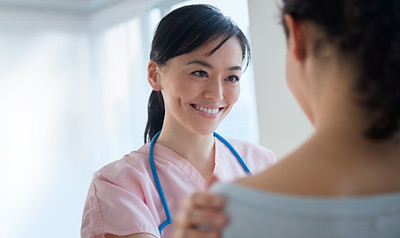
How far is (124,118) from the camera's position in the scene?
11.8 feet

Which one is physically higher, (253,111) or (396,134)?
(396,134)

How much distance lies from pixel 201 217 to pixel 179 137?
3.18 feet

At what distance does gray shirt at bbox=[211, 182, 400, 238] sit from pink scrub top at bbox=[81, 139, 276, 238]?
83cm

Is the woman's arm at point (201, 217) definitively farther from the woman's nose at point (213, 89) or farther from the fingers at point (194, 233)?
the woman's nose at point (213, 89)

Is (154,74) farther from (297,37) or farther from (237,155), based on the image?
(297,37)

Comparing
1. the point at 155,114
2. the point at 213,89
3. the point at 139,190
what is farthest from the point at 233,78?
the point at 139,190

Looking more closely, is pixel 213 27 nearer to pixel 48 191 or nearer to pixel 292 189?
pixel 292 189

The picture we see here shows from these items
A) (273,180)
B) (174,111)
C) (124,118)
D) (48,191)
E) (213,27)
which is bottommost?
(48,191)

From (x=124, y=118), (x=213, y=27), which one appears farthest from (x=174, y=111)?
(x=124, y=118)

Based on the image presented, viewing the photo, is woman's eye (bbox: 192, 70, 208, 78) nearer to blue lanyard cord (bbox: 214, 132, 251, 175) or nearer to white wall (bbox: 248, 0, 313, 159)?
blue lanyard cord (bbox: 214, 132, 251, 175)

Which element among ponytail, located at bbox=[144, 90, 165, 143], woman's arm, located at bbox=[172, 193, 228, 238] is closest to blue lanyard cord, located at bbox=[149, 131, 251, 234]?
ponytail, located at bbox=[144, 90, 165, 143]

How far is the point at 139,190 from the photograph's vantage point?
4.72 feet

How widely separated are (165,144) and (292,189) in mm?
1029

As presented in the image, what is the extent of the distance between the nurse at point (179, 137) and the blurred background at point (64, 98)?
1.76 metres
